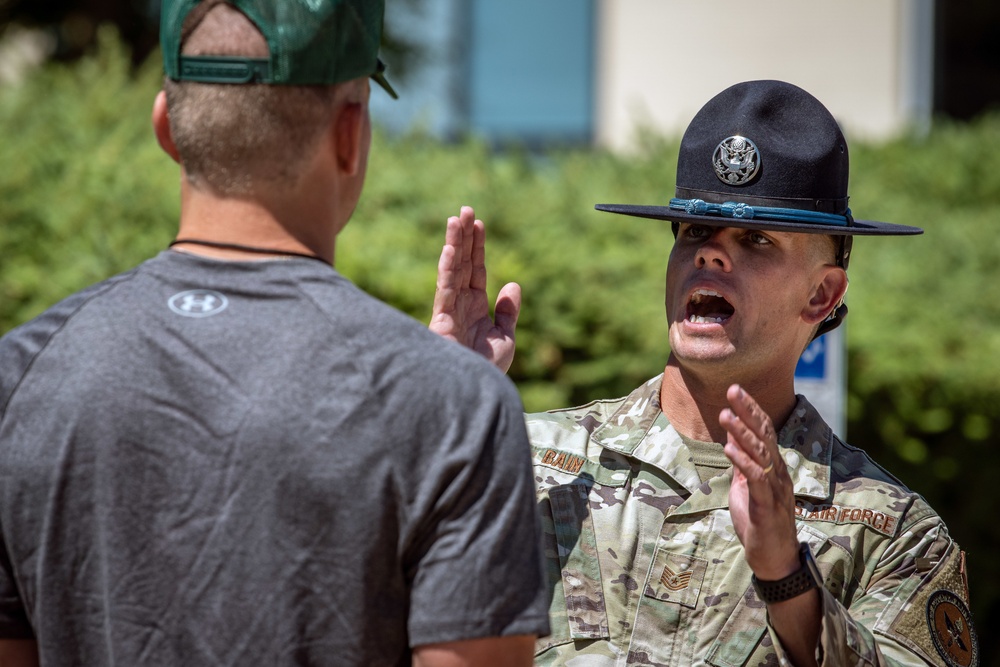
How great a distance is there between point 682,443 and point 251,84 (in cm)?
139

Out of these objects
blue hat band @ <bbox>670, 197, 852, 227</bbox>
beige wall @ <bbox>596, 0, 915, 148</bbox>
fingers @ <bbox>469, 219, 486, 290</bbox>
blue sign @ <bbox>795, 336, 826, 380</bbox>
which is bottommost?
blue sign @ <bbox>795, 336, 826, 380</bbox>

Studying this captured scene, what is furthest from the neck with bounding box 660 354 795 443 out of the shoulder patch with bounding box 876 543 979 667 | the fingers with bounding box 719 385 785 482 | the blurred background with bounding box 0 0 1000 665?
the blurred background with bounding box 0 0 1000 665

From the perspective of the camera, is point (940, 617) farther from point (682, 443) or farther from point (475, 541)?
point (475, 541)

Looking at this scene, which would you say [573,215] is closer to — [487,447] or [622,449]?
[622,449]

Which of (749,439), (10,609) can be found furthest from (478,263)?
(10,609)

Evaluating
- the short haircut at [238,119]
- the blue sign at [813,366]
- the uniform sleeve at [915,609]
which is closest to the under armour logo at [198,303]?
the short haircut at [238,119]

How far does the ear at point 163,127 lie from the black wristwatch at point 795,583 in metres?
1.22

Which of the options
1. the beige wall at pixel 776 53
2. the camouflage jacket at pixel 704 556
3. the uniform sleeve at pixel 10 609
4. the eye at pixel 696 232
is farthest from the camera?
the beige wall at pixel 776 53

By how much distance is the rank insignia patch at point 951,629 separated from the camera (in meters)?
2.33

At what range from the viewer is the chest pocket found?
2.50m

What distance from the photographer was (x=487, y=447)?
1.58 metres

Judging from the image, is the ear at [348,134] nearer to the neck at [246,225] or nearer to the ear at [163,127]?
the neck at [246,225]

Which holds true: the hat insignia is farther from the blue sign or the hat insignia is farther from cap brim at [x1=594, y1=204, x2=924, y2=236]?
the blue sign

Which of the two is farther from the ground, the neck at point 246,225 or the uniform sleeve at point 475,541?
the neck at point 246,225
